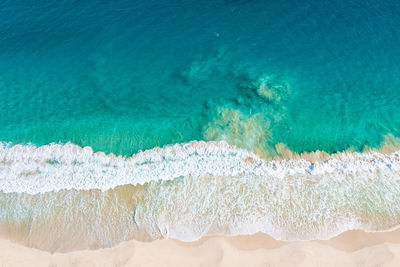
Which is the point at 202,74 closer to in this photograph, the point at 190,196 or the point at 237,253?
the point at 190,196

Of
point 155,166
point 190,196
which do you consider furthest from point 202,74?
point 190,196

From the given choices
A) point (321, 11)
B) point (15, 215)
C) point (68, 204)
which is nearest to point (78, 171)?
point (68, 204)

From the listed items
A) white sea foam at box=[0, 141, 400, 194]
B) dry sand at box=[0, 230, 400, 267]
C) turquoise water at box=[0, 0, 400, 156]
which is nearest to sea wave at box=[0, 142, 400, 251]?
white sea foam at box=[0, 141, 400, 194]

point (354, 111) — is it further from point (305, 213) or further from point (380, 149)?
point (305, 213)

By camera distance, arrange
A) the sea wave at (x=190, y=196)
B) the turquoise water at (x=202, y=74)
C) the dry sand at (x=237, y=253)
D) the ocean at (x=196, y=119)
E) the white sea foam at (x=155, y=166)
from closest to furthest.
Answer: the dry sand at (x=237, y=253)
the sea wave at (x=190, y=196)
the ocean at (x=196, y=119)
the white sea foam at (x=155, y=166)
the turquoise water at (x=202, y=74)

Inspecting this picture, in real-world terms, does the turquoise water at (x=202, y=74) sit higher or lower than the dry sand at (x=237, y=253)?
higher

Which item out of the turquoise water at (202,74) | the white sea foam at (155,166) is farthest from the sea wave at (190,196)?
the turquoise water at (202,74)

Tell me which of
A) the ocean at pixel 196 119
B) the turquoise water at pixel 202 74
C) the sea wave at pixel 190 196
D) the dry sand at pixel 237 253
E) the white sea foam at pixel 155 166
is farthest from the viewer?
the turquoise water at pixel 202 74

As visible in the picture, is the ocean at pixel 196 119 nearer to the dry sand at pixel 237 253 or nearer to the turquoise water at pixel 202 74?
the turquoise water at pixel 202 74
